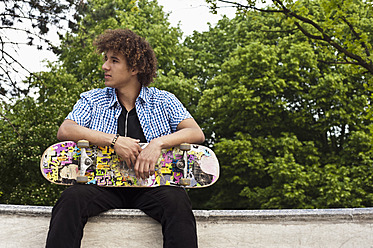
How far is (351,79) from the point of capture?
15.6 metres

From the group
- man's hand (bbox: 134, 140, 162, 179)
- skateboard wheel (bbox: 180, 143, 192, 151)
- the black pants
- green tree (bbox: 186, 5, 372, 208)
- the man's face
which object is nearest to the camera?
the black pants

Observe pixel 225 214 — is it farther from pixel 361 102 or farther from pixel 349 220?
pixel 361 102

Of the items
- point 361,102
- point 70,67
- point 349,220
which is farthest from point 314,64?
point 349,220

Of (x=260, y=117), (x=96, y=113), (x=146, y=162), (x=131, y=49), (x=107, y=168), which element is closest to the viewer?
(x=146, y=162)

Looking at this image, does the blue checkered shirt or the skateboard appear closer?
the skateboard

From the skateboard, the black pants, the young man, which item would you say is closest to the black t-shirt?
the young man

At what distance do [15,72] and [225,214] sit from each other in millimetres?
6306

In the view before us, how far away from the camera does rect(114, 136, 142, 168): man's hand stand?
2445 millimetres

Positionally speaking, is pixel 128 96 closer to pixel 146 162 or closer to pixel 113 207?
pixel 146 162

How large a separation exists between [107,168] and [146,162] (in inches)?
10.8

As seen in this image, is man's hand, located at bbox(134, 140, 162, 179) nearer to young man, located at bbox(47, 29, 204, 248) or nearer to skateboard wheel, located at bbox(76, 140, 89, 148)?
young man, located at bbox(47, 29, 204, 248)

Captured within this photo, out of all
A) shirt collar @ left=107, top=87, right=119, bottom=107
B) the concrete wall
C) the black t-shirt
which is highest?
shirt collar @ left=107, top=87, right=119, bottom=107

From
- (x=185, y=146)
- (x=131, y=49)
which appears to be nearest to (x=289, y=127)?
(x=131, y=49)

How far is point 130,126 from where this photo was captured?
2.70 meters
